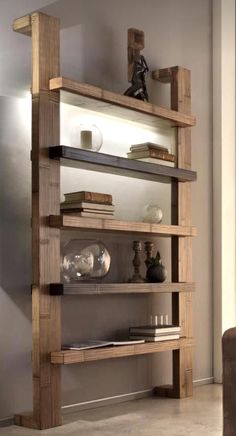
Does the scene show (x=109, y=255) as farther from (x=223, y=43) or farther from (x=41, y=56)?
(x=223, y=43)

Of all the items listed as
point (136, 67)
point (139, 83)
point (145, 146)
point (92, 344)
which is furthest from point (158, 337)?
point (136, 67)

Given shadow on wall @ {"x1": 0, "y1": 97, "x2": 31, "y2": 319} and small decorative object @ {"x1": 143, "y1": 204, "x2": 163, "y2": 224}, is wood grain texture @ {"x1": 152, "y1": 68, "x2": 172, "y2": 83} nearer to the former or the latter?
small decorative object @ {"x1": 143, "y1": 204, "x2": 163, "y2": 224}

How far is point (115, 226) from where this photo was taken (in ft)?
13.0

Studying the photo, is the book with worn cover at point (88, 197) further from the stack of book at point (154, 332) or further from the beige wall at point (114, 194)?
the stack of book at point (154, 332)

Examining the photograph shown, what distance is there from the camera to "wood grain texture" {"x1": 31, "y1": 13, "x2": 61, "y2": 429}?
361 cm

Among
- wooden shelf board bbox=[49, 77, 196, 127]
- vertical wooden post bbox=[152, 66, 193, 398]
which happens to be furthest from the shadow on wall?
vertical wooden post bbox=[152, 66, 193, 398]

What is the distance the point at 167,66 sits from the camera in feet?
16.1

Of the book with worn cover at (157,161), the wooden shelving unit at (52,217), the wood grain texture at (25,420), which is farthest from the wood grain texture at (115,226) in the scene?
the wood grain texture at (25,420)

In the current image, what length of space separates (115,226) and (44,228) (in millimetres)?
460

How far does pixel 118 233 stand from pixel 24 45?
47.1 inches

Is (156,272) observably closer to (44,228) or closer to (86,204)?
(86,204)

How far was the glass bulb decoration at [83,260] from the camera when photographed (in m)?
3.89

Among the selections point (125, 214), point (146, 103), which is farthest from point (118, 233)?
point (146, 103)

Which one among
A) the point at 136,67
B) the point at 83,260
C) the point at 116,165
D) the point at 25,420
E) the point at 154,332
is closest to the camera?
the point at 25,420
